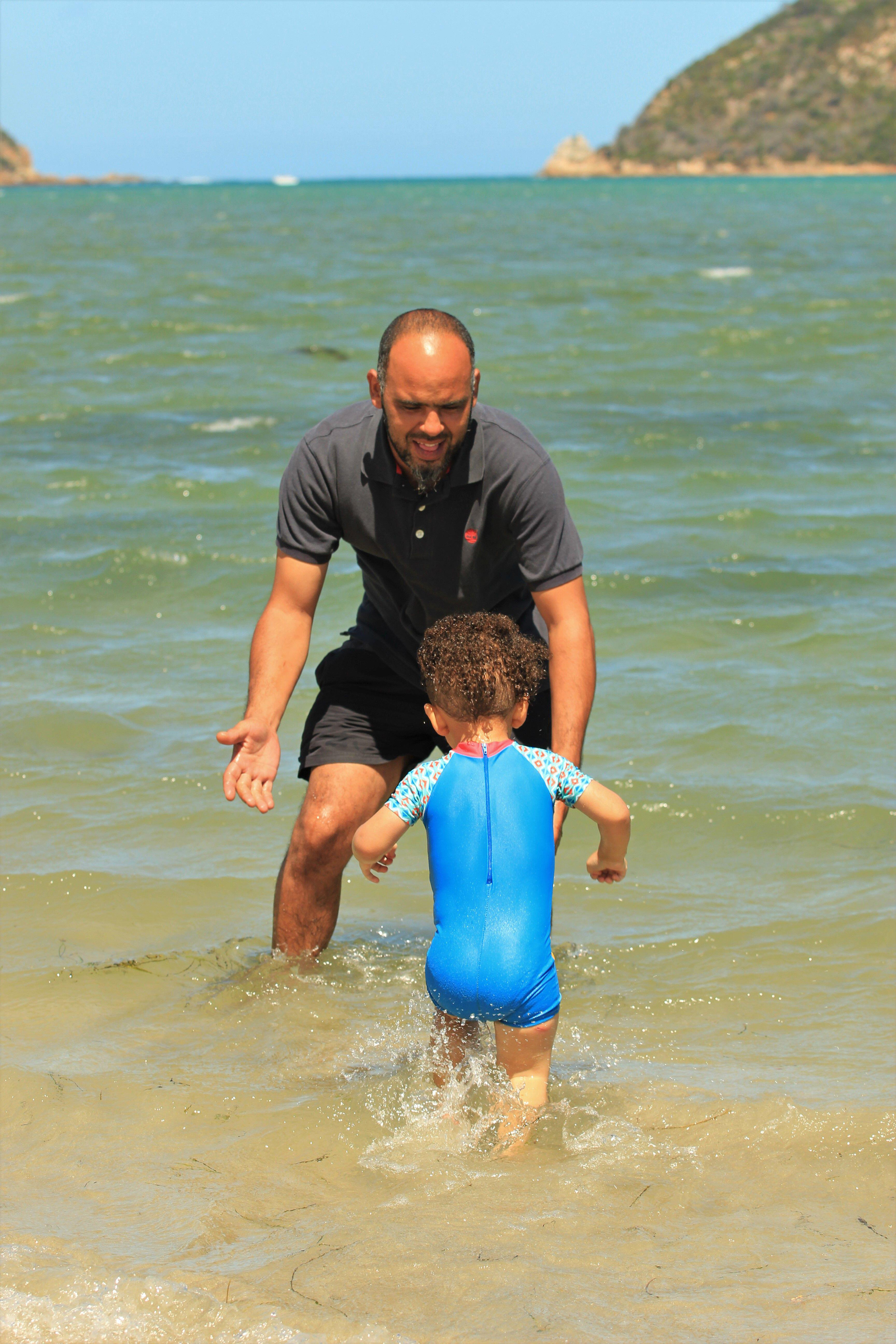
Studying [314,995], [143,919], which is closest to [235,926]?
[143,919]

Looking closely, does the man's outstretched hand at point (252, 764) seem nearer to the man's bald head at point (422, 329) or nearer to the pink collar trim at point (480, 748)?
the pink collar trim at point (480, 748)

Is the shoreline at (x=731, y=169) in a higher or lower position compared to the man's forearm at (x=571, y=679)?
higher

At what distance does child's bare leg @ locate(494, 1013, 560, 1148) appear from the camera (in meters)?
3.51

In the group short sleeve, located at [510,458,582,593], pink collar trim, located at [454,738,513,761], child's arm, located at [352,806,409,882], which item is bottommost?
child's arm, located at [352,806,409,882]

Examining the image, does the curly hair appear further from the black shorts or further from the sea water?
the sea water

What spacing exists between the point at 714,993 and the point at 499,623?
1.75 meters

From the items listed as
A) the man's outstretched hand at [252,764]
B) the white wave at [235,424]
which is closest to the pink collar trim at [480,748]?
the man's outstretched hand at [252,764]

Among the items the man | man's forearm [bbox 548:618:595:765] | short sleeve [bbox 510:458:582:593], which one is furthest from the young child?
short sleeve [bbox 510:458:582:593]

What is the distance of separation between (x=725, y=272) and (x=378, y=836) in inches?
1360

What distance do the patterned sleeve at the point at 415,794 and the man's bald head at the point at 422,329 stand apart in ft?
3.41

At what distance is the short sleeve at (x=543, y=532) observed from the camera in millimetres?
3887

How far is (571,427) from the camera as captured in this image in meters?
15.1

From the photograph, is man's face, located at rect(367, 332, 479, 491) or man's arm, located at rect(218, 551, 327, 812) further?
man's arm, located at rect(218, 551, 327, 812)

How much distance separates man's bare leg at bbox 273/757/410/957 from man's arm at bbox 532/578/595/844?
641 mm
